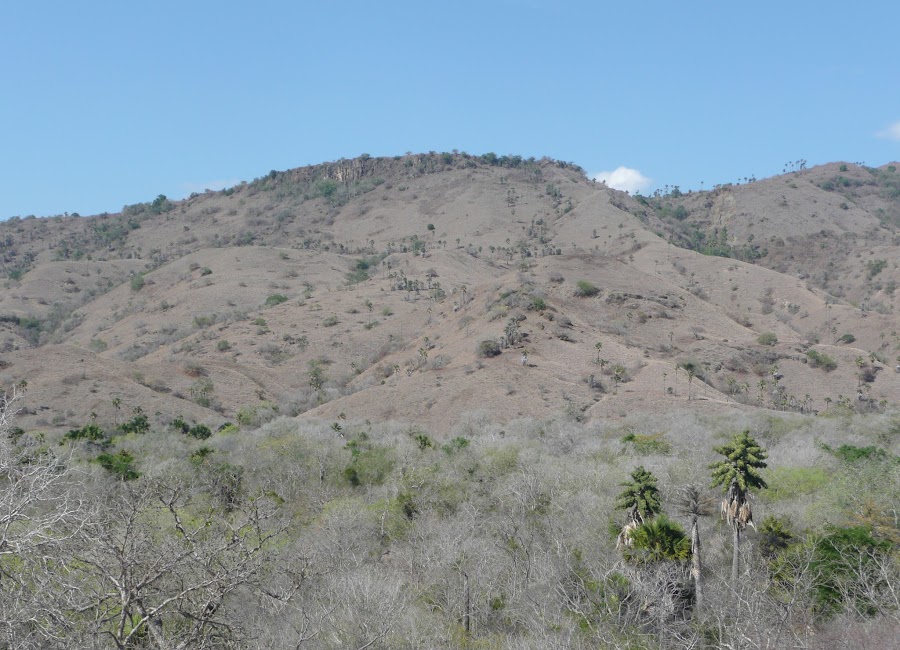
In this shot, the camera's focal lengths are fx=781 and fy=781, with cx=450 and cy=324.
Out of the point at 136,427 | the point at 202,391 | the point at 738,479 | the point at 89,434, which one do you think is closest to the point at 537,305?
the point at 202,391

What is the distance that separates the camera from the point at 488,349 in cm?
7462

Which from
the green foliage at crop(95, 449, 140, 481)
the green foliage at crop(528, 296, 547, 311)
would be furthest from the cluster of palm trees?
the green foliage at crop(528, 296, 547, 311)

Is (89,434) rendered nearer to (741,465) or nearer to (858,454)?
(741,465)

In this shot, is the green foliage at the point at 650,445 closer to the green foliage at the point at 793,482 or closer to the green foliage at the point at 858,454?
the green foliage at the point at 793,482

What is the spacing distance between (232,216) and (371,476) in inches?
6410

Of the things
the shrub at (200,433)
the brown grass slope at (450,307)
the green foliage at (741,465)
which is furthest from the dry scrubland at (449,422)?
the green foliage at (741,465)

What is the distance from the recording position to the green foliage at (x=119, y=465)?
3921 centimetres

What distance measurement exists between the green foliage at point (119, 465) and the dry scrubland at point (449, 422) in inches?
16.9

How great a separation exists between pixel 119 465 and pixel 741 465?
31156mm

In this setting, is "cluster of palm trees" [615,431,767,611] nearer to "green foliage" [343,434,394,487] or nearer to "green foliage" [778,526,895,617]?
"green foliage" [778,526,895,617]

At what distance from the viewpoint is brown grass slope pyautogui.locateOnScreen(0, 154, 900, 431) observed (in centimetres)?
7088

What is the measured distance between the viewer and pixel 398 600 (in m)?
21.6

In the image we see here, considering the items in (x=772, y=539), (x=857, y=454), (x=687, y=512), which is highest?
(x=857, y=454)

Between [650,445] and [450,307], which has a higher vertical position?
[450,307]
